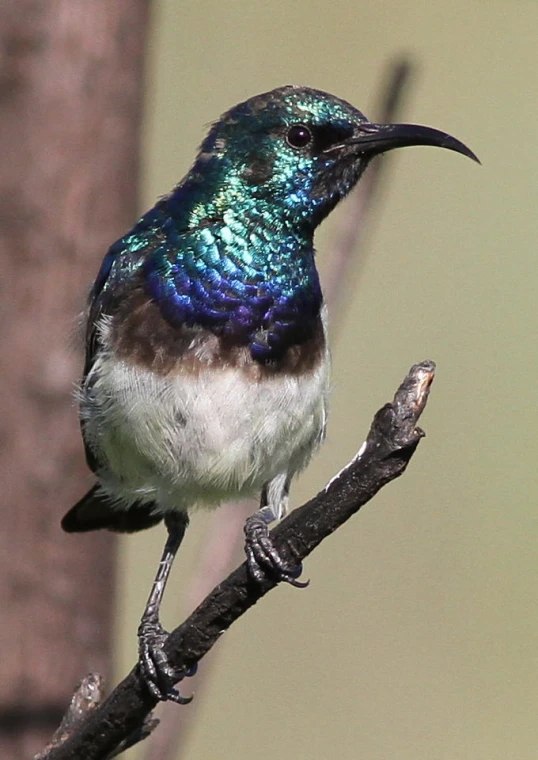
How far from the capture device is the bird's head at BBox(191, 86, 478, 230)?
129 inches

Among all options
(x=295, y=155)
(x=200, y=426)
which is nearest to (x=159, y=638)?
(x=200, y=426)

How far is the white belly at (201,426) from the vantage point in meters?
3.19

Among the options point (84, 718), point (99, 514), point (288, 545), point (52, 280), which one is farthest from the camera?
point (52, 280)

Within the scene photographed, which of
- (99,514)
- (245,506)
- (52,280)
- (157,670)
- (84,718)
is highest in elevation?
(52,280)

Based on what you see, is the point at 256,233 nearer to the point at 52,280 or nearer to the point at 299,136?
the point at 299,136

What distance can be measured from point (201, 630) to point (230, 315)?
0.87 meters

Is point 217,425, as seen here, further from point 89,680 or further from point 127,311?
point 89,680

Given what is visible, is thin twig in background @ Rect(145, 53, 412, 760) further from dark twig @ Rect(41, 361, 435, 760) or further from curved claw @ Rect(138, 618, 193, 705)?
dark twig @ Rect(41, 361, 435, 760)

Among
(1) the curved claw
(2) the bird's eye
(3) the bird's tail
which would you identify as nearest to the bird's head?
(2) the bird's eye

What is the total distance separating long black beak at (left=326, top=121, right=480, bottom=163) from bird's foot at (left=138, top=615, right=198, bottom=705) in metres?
1.32

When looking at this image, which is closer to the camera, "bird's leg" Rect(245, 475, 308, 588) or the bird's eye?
"bird's leg" Rect(245, 475, 308, 588)

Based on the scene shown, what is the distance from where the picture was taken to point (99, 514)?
3834 millimetres

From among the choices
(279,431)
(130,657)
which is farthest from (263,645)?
(279,431)

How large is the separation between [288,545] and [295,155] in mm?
1161
